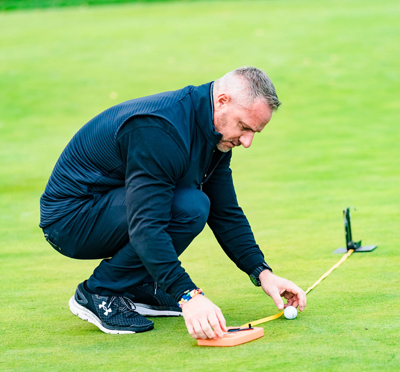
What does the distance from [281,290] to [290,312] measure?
101 mm

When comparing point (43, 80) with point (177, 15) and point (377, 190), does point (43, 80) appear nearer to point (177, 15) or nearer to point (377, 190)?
point (177, 15)

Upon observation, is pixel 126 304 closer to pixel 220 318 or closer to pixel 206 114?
pixel 220 318

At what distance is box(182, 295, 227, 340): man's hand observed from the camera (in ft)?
8.46

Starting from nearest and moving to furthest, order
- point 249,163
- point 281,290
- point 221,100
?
1. point 221,100
2. point 281,290
3. point 249,163

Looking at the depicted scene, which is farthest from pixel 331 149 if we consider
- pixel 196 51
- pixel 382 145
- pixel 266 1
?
pixel 266 1

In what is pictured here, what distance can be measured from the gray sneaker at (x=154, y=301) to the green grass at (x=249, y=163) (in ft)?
0.32

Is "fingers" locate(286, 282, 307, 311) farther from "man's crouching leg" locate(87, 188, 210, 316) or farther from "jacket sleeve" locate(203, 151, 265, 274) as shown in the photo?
"man's crouching leg" locate(87, 188, 210, 316)

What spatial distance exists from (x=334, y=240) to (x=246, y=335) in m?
2.10

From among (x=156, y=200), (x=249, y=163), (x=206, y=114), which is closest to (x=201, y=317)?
(x=156, y=200)

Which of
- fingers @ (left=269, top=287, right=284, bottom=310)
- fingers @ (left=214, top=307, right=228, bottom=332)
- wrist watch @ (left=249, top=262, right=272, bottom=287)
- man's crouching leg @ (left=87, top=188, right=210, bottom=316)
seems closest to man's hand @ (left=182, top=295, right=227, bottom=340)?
fingers @ (left=214, top=307, right=228, bottom=332)

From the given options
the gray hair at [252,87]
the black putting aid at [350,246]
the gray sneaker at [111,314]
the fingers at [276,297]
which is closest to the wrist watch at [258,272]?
the fingers at [276,297]

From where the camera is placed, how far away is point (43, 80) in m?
12.5

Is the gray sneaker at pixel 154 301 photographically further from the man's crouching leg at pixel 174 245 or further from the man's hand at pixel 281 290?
the man's hand at pixel 281 290

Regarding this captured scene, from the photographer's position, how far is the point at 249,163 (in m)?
8.07
